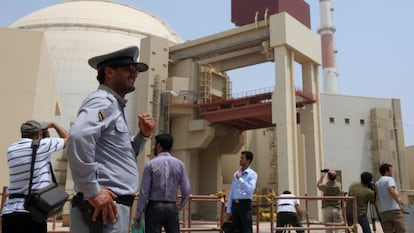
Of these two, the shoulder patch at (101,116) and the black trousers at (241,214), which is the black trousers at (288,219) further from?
the shoulder patch at (101,116)

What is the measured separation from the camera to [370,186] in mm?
8633

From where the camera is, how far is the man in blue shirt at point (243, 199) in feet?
22.2

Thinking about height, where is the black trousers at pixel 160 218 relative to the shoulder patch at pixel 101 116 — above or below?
below

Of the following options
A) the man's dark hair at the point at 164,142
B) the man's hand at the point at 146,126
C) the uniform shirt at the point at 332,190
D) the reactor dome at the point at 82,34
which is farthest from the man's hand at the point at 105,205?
the reactor dome at the point at 82,34

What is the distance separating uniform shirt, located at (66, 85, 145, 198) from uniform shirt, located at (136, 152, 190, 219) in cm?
176

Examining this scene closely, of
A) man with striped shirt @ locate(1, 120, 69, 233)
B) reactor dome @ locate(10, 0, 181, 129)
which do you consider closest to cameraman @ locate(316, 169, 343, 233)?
man with striped shirt @ locate(1, 120, 69, 233)

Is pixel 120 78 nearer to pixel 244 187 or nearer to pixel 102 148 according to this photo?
pixel 102 148

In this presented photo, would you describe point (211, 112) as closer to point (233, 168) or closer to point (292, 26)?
point (292, 26)

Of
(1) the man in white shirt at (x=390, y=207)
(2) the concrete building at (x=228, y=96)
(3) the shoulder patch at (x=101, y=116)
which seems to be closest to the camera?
(3) the shoulder patch at (x=101, y=116)

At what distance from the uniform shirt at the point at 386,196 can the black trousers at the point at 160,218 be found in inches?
179

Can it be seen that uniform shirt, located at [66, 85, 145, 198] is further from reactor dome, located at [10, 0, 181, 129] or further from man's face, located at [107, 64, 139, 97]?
reactor dome, located at [10, 0, 181, 129]

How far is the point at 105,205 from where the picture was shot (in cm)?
252

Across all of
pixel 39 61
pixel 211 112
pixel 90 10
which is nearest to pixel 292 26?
pixel 211 112

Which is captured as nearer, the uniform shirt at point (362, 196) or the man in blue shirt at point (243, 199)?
the man in blue shirt at point (243, 199)
